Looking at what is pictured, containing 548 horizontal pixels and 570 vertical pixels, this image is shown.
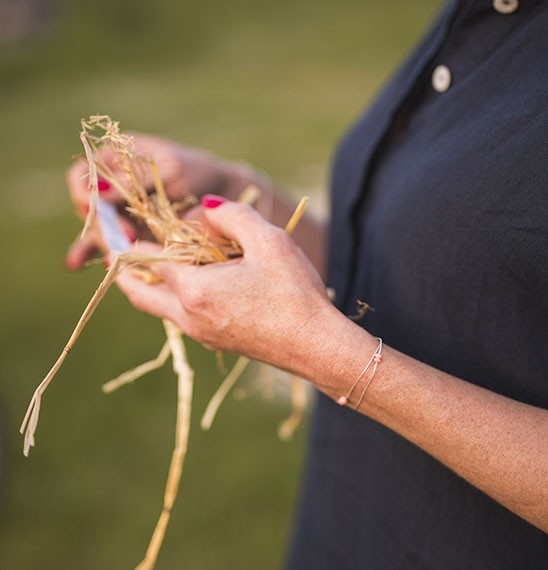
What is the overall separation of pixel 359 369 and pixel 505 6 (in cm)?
51

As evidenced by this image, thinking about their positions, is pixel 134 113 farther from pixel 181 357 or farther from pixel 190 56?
pixel 181 357

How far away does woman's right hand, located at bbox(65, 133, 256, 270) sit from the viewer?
1.27 meters

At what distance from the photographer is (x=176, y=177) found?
1283 millimetres

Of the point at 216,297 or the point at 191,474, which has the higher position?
the point at 216,297

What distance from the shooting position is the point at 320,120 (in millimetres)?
8461

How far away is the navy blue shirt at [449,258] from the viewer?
0.88m

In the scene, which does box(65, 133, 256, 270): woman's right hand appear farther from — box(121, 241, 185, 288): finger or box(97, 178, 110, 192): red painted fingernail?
box(121, 241, 185, 288): finger

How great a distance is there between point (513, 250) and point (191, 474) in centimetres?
240

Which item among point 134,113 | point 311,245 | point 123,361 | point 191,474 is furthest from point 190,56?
point 311,245

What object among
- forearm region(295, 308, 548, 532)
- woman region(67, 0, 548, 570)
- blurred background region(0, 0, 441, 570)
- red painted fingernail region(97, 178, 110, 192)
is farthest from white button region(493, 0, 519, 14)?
blurred background region(0, 0, 441, 570)

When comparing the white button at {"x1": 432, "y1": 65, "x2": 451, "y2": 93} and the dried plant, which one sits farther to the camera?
the white button at {"x1": 432, "y1": 65, "x2": 451, "y2": 93}

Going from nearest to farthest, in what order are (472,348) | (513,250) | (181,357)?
(513,250) < (472,348) < (181,357)

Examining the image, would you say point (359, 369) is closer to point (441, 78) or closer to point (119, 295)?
point (441, 78)

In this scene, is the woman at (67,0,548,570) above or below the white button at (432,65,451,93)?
below
